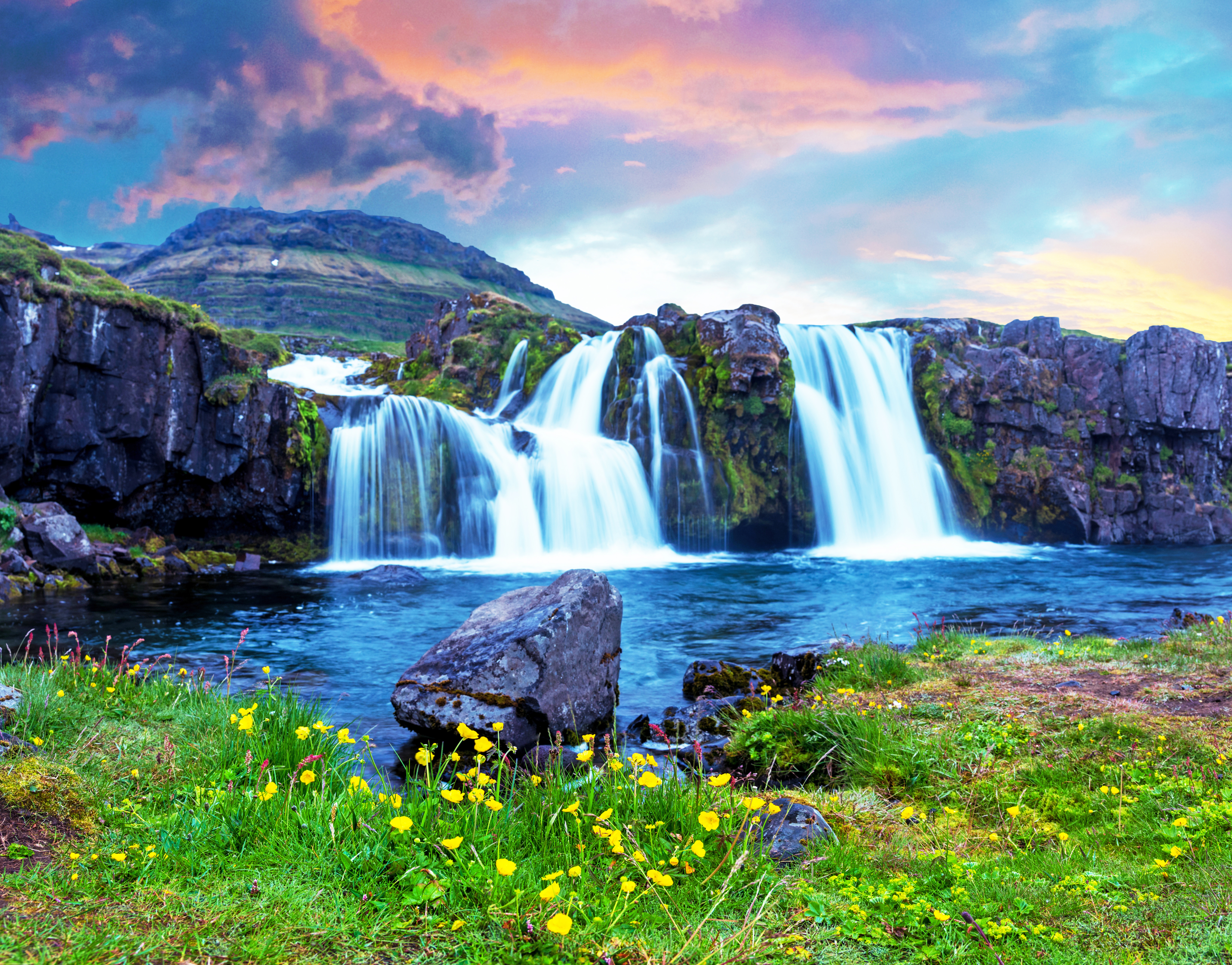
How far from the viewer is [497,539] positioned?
92.1 feet

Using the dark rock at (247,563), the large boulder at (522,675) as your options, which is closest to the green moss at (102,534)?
the dark rock at (247,563)

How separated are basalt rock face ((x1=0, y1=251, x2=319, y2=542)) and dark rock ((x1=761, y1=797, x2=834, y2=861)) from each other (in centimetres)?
2547

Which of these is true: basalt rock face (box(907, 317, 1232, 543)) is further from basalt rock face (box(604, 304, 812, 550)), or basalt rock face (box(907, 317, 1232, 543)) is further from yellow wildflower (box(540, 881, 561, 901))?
yellow wildflower (box(540, 881, 561, 901))

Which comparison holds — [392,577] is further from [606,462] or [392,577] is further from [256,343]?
[256,343]

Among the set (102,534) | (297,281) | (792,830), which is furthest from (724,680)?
(297,281)

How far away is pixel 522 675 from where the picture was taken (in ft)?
25.4

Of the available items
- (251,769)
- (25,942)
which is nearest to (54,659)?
(251,769)

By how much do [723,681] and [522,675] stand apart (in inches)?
139

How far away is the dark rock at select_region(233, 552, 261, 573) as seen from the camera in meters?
24.1

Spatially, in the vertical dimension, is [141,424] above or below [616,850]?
above

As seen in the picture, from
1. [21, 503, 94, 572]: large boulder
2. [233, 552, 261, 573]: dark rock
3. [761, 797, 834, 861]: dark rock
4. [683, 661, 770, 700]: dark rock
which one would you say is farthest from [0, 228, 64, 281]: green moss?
[761, 797, 834, 861]: dark rock

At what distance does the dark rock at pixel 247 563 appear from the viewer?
2414 centimetres

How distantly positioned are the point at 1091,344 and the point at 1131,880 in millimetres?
46161

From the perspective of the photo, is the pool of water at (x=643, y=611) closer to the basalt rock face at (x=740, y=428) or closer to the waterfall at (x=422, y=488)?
the waterfall at (x=422, y=488)
